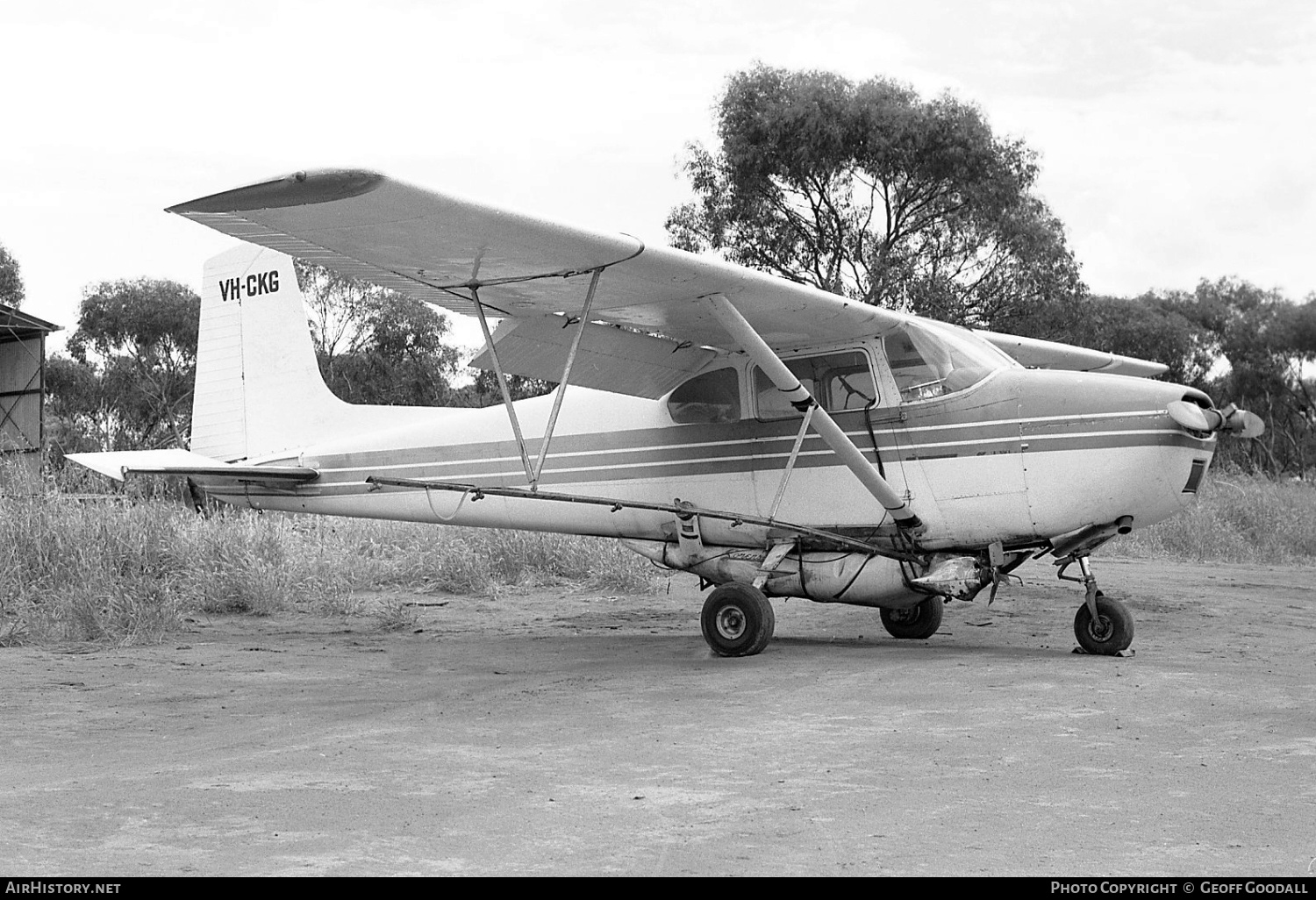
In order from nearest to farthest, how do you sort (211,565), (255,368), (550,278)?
(550,278), (255,368), (211,565)

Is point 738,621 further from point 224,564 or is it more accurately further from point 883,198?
point 883,198

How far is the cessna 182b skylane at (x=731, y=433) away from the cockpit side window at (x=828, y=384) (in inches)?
0.6

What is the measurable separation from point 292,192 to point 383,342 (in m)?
36.6

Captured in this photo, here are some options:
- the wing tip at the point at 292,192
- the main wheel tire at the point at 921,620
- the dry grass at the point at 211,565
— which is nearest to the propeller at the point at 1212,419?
the main wheel tire at the point at 921,620

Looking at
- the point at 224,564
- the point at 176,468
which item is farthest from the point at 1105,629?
the point at 224,564

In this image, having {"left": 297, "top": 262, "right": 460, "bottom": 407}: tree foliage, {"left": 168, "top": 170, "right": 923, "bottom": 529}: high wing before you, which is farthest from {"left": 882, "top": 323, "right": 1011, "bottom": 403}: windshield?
{"left": 297, "top": 262, "right": 460, "bottom": 407}: tree foliage

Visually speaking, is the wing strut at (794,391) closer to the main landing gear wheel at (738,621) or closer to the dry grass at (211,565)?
the main landing gear wheel at (738,621)

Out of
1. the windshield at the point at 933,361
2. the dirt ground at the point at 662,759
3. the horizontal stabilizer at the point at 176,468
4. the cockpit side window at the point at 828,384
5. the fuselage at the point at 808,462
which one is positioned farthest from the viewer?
the horizontal stabilizer at the point at 176,468

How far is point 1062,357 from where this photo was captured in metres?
12.5

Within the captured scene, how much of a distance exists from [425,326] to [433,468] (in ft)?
107

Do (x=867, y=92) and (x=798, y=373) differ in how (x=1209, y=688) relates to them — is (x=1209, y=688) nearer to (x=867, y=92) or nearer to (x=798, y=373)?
(x=798, y=373)

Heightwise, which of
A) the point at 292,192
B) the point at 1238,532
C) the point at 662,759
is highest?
the point at 292,192

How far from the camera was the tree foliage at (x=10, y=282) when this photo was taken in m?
50.1
